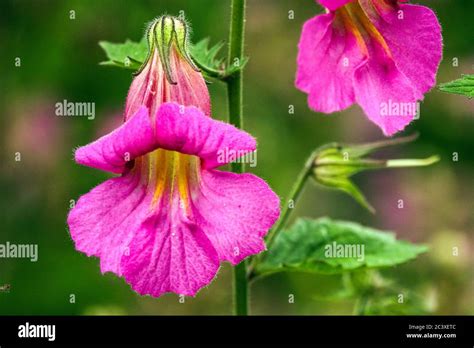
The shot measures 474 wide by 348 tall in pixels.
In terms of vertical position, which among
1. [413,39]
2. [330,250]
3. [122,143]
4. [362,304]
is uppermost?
[413,39]

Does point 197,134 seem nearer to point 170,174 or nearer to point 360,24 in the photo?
point 170,174

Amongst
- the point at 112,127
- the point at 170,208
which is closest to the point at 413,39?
A: the point at 170,208

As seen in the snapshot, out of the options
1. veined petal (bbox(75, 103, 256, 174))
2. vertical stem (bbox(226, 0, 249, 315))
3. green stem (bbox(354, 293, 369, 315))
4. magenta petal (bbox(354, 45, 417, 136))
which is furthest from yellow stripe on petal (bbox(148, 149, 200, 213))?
green stem (bbox(354, 293, 369, 315))

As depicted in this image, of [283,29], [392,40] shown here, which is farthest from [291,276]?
[392,40]

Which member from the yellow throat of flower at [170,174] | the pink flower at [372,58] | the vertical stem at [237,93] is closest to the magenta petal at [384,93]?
the pink flower at [372,58]

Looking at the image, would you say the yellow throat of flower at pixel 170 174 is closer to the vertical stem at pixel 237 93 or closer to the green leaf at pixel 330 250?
the vertical stem at pixel 237 93
